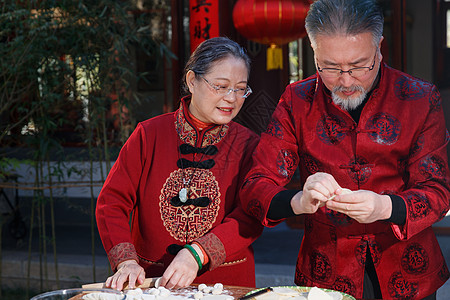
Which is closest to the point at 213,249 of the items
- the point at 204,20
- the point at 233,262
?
the point at 233,262

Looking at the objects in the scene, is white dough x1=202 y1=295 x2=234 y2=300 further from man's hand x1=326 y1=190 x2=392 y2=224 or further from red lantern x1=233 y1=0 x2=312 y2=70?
red lantern x1=233 y1=0 x2=312 y2=70

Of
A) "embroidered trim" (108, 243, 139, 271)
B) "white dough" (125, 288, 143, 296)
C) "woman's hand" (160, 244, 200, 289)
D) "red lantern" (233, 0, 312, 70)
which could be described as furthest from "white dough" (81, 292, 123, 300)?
"red lantern" (233, 0, 312, 70)

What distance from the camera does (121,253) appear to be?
2.05 m

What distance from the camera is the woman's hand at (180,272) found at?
1846 millimetres

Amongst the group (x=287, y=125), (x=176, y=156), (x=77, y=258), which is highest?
(x=287, y=125)

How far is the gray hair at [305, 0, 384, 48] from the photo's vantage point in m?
1.74

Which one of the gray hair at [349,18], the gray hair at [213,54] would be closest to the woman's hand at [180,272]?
the gray hair at [213,54]

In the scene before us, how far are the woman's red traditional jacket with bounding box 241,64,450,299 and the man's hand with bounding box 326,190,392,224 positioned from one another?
0.56 feet

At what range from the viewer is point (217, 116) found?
2.17m

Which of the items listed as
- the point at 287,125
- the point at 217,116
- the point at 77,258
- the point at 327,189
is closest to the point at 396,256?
the point at 327,189

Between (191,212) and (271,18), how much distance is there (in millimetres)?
3172

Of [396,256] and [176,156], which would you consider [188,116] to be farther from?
[396,256]

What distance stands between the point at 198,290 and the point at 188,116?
76 centimetres

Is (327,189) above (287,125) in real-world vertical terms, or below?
below
